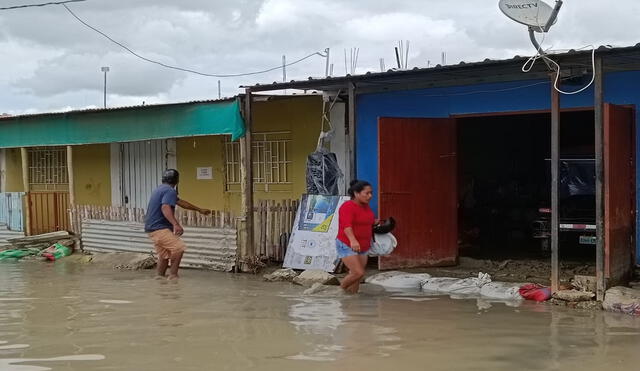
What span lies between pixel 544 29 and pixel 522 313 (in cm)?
332

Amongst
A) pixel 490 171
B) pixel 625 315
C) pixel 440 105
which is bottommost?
pixel 625 315

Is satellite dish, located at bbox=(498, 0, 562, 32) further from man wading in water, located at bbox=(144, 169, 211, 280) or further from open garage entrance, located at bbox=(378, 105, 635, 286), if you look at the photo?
man wading in water, located at bbox=(144, 169, 211, 280)

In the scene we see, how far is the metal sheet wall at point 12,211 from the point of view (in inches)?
642

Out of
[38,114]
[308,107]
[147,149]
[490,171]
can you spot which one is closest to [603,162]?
[308,107]

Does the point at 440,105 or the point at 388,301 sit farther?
the point at 440,105

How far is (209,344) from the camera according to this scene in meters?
6.35

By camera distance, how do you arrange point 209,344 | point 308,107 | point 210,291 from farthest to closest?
point 308,107 → point 210,291 → point 209,344

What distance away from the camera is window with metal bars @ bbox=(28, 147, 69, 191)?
17781mm

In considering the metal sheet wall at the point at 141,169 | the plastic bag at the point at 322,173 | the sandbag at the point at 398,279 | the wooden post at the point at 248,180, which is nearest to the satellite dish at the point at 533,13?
the sandbag at the point at 398,279

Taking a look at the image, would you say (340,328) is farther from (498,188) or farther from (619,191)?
(498,188)

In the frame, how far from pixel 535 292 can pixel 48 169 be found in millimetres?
13380

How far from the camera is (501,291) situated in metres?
8.88

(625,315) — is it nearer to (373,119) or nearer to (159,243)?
(373,119)

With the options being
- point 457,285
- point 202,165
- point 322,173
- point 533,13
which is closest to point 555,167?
point 533,13
